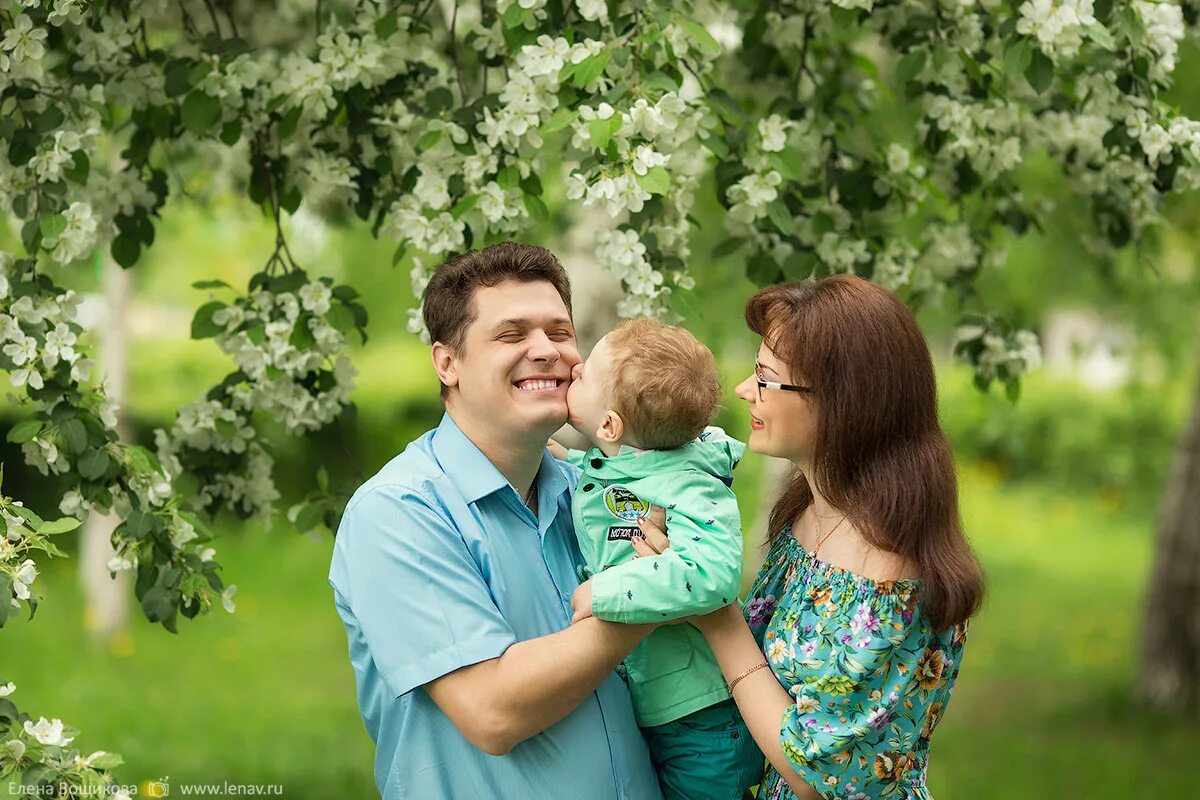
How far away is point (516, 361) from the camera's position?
2699 millimetres

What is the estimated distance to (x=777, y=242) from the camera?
3666mm

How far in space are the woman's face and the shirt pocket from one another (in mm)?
407

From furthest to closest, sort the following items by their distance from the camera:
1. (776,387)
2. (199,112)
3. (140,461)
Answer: (199,112)
(140,461)
(776,387)

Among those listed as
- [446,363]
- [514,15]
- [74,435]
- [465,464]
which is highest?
[514,15]

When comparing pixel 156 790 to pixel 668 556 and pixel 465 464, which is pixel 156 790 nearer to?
pixel 465 464

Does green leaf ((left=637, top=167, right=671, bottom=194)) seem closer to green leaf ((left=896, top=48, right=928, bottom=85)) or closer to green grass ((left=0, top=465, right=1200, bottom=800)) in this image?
green leaf ((left=896, top=48, right=928, bottom=85))

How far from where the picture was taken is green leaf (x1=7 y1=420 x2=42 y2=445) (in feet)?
9.96

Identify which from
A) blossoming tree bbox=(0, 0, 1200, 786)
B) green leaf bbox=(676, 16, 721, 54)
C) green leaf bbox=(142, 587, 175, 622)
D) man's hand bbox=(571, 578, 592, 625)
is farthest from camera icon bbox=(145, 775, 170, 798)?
green leaf bbox=(676, 16, 721, 54)

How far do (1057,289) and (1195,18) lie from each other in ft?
16.5

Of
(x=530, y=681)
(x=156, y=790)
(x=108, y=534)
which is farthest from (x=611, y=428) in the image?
(x=108, y=534)

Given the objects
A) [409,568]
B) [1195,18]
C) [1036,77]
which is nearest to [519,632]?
[409,568]

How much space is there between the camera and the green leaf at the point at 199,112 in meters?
3.48

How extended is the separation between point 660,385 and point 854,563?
510 millimetres

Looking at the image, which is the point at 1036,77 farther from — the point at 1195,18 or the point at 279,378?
the point at 279,378
